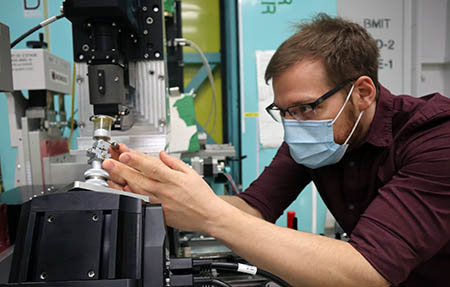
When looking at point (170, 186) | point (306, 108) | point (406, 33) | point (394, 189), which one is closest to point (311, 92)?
point (306, 108)

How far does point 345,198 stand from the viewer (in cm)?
99

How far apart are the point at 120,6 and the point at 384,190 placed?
0.69 metres

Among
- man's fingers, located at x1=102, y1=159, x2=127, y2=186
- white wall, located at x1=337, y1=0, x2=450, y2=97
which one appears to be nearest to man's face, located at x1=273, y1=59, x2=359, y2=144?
man's fingers, located at x1=102, y1=159, x2=127, y2=186

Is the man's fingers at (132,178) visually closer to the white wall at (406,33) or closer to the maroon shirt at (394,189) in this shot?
the maroon shirt at (394,189)

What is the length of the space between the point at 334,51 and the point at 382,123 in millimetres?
243

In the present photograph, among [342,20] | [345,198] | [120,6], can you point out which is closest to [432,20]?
[342,20]

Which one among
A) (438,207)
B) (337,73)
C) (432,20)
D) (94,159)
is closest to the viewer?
(94,159)

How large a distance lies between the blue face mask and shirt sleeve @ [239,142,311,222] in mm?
170

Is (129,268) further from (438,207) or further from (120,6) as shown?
(438,207)

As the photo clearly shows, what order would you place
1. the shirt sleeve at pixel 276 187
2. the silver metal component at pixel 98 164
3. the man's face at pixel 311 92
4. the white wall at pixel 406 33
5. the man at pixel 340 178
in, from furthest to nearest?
1. the white wall at pixel 406 33
2. the shirt sleeve at pixel 276 187
3. the man's face at pixel 311 92
4. the man at pixel 340 178
5. the silver metal component at pixel 98 164

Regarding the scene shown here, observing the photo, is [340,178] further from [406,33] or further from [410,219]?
[406,33]

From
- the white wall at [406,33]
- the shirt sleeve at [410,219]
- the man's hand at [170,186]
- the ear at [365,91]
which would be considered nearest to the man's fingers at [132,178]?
the man's hand at [170,186]

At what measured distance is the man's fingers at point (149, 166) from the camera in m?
0.58

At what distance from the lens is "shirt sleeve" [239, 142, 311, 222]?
1054 millimetres
